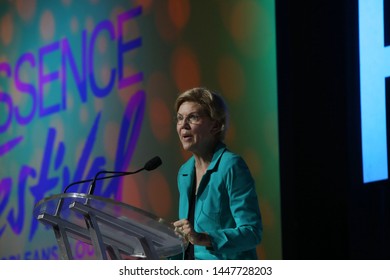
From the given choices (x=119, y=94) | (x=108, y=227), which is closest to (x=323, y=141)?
(x=108, y=227)

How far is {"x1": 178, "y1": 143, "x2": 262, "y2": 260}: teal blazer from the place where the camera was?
237 centimetres

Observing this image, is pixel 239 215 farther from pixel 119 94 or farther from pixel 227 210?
pixel 119 94

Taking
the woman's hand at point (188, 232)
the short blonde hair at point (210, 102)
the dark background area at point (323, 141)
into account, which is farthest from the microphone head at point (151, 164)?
the dark background area at point (323, 141)

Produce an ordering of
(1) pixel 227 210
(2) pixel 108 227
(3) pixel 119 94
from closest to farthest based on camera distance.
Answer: (2) pixel 108 227, (1) pixel 227 210, (3) pixel 119 94

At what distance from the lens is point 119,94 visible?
466 cm

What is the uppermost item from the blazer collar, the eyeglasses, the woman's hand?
the eyeglasses

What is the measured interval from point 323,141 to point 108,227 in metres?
1.49

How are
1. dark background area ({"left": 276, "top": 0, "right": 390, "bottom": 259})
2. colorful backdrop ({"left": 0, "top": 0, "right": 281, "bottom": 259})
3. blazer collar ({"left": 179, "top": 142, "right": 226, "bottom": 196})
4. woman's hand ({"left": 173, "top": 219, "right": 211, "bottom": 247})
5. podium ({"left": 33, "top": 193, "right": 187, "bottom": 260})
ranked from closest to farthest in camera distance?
podium ({"left": 33, "top": 193, "right": 187, "bottom": 260}) < woman's hand ({"left": 173, "top": 219, "right": 211, "bottom": 247}) < blazer collar ({"left": 179, "top": 142, "right": 226, "bottom": 196}) < dark background area ({"left": 276, "top": 0, "right": 390, "bottom": 259}) < colorful backdrop ({"left": 0, "top": 0, "right": 281, "bottom": 259})

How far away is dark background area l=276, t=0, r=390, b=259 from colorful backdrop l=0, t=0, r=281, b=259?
16 cm

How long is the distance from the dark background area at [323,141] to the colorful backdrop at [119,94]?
0.16 meters

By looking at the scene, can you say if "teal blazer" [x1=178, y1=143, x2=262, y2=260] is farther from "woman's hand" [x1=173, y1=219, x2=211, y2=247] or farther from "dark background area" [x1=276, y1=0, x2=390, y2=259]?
"dark background area" [x1=276, y1=0, x2=390, y2=259]

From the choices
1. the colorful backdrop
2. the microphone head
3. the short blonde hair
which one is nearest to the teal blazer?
the short blonde hair

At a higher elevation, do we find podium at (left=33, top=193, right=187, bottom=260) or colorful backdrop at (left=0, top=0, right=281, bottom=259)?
colorful backdrop at (left=0, top=0, right=281, bottom=259)
